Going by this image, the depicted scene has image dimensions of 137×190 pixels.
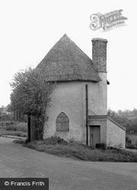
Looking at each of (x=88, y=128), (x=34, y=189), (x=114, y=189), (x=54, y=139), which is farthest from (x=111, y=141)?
(x=34, y=189)

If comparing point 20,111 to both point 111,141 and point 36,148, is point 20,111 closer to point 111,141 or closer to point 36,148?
point 36,148

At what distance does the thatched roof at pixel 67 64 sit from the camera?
40.4 metres

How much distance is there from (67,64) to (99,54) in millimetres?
3482

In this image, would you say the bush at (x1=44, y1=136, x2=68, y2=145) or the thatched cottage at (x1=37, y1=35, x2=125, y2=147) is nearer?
the bush at (x1=44, y1=136, x2=68, y2=145)

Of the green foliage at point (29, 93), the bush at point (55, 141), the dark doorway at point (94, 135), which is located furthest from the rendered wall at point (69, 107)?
the bush at point (55, 141)

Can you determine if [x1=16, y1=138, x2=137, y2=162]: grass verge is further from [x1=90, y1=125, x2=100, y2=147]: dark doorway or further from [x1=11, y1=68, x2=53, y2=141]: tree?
[x1=90, y1=125, x2=100, y2=147]: dark doorway

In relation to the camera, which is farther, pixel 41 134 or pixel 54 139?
pixel 41 134

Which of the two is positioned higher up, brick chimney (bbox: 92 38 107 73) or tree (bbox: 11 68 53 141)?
brick chimney (bbox: 92 38 107 73)

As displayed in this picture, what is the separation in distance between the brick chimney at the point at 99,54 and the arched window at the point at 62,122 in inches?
231

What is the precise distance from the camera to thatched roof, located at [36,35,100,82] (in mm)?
40438

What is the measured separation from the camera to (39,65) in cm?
4278

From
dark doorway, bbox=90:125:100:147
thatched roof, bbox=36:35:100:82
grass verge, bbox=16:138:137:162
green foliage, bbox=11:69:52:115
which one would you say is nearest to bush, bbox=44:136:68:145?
grass verge, bbox=16:138:137:162

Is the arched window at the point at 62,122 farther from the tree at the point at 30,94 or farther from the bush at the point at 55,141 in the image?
the bush at the point at 55,141

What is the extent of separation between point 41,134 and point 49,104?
3.08 m
